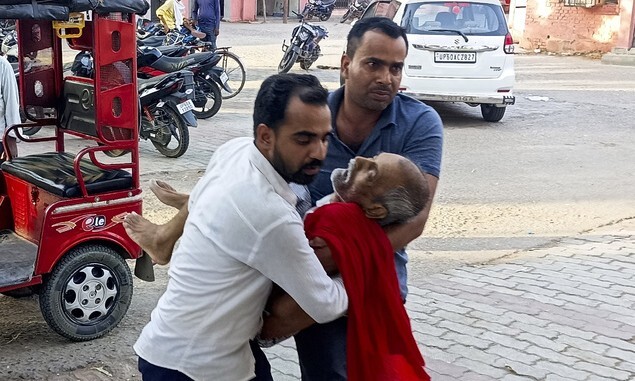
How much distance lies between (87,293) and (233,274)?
102 inches

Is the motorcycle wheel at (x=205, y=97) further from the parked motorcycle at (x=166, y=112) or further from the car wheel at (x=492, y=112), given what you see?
the car wheel at (x=492, y=112)

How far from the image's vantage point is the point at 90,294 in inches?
178

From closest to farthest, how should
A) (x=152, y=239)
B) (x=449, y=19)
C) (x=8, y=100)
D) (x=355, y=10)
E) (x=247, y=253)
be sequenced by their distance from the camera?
(x=247, y=253)
(x=152, y=239)
(x=8, y=100)
(x=449, y=19)
(x=355, y=10)

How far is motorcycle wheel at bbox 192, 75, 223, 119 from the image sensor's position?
10953 mm

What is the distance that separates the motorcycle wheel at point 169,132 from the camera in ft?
29.5

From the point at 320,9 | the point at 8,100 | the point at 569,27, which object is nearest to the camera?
the point at 8,100

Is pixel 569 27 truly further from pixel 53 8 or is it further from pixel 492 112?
pixel 53 8

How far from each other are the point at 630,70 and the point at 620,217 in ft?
43.3

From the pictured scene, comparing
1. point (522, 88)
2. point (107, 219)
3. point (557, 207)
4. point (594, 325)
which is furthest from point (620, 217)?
point (522, 88)

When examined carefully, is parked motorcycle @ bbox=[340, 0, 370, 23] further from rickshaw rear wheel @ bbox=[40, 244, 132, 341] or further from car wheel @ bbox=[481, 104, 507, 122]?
rickshaw rear wheel @ bbox=[40, 244, 132, 341]

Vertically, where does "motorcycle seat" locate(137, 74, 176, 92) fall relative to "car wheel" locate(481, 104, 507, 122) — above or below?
above

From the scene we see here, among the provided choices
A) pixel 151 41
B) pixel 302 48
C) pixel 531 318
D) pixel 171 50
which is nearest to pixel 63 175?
pixel 531 318

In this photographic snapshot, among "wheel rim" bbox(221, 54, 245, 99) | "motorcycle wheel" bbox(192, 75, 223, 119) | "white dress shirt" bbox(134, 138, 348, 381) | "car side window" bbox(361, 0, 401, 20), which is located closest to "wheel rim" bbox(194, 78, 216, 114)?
"motorcycle wheel" bbox(192, 75, 223, 119)

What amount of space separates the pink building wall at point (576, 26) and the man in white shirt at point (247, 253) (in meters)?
20.7
